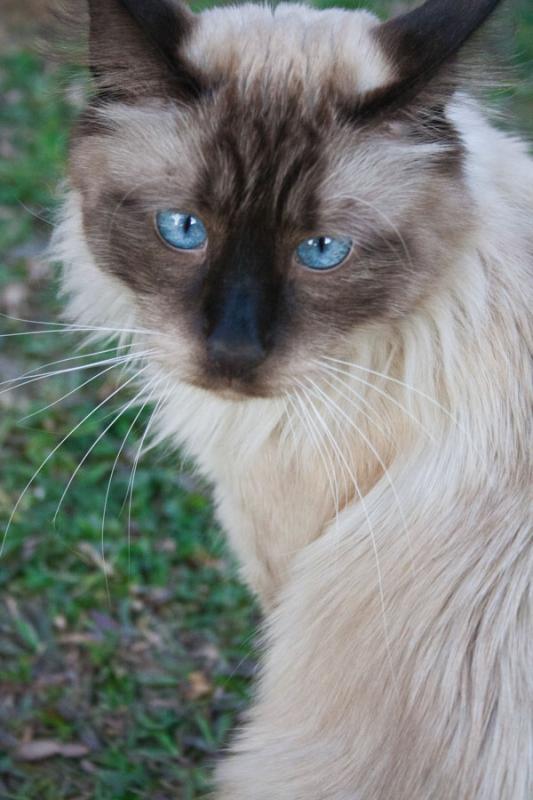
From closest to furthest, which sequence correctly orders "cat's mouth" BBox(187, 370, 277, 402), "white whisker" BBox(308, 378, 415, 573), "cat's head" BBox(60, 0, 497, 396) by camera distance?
"cat's head" BBox(60, 0, 497, 396)
"cat's mouth" BBox(187, 370, 277, 402)
"white whisker" BBox(308, 378, 415, 573)

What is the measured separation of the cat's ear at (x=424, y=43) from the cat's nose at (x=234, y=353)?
0.51 m

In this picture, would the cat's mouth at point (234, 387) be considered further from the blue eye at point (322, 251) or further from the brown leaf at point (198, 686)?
the brown leaf at point (198, 686)

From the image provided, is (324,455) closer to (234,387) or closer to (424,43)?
(234,387)

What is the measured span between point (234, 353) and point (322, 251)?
0.89ft

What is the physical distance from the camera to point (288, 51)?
2.00 meters

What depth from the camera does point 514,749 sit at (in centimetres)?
188

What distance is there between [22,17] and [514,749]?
506 cm

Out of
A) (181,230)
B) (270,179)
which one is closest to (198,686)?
(181,230)

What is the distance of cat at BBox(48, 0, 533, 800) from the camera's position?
1866 millimetres

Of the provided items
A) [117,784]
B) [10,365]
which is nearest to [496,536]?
[117,784]

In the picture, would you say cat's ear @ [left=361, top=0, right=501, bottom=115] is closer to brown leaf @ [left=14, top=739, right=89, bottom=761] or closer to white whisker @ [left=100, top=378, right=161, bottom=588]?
white whisker @ [left=100, top=378, right=161, bottom=588]

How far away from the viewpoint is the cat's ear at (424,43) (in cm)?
172

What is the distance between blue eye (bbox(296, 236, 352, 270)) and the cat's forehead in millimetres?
308

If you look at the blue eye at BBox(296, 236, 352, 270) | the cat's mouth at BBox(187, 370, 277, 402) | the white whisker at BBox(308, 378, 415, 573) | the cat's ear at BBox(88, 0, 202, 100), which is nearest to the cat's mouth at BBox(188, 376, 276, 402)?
the cat's mouth at BBox(187, 370, 277, 402)
